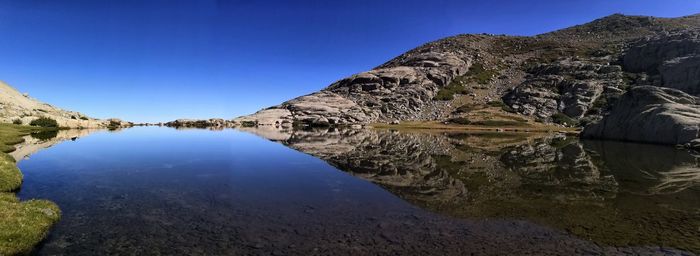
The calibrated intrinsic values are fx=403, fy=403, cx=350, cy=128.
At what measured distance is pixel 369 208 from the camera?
92.4ft

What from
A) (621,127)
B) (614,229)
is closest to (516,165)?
(614,229)

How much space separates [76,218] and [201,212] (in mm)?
6934

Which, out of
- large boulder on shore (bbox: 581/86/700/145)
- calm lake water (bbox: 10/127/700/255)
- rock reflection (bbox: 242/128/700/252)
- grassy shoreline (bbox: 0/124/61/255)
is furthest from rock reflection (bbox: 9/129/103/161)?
large boulder on shore (bbox: 581/86/700/145)

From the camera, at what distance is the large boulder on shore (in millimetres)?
81875

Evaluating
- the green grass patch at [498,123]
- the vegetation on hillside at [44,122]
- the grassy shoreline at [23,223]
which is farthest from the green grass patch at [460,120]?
the grassy shoreline at [23,223]

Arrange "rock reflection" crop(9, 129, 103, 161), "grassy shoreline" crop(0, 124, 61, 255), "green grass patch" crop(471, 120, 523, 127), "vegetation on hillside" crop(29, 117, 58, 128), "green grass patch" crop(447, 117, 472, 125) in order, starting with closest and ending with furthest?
"grassy shoreline" crop(0, 124, 61, 255), "rock reflection" crop(9, 129, 103, 161), "vegetation on hillside" crop(29, 117, 58, 128), "green grass patch" crop(471, 120, 523, 127), "green grass patch" crop(447, 117, 472, 125)

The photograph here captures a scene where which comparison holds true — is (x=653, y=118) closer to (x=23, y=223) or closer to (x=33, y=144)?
(x=23, y=223)

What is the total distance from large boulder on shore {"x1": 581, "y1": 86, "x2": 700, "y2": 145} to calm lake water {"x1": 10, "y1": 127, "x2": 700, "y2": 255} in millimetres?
36982

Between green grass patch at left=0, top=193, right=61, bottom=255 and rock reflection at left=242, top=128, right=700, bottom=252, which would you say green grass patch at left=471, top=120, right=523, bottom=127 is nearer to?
rock reflection at left=242, top=128, right=700, bottom=252

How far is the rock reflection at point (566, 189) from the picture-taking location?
76.9 ft

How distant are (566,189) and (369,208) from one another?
19.3 meters

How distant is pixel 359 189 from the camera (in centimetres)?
3578

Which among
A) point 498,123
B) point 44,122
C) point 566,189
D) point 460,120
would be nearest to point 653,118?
point 566,189

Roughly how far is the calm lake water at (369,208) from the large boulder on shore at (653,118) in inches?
1456
